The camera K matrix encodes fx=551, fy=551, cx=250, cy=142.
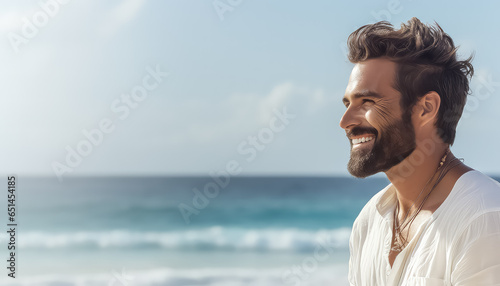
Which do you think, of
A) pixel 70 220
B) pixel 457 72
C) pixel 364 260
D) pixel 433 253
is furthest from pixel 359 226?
pixel 70 220

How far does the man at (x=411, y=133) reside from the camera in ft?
5.91

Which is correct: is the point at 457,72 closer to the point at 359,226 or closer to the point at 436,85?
the point at 436,85

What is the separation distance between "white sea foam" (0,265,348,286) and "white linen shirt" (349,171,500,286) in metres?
8.07

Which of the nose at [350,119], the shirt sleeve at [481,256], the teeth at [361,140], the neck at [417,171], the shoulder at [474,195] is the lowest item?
the shirt sleeve at [481,256]

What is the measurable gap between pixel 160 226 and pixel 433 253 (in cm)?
1626

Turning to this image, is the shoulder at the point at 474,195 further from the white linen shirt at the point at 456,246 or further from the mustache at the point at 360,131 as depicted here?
the mustache at the point at 360,131

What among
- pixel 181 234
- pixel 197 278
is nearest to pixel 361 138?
pixel 197 278

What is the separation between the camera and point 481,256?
1.60 metres

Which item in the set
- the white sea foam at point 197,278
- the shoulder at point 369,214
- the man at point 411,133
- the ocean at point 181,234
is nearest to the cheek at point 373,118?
the man at point 411,133

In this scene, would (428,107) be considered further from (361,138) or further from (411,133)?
(361,138)

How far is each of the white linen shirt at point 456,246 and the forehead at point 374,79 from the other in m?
0.39

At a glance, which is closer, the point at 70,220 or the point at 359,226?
the point at 359,226

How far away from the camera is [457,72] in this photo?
196 cm

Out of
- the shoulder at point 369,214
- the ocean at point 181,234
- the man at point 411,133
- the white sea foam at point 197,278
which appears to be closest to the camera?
the man at point 411,133
